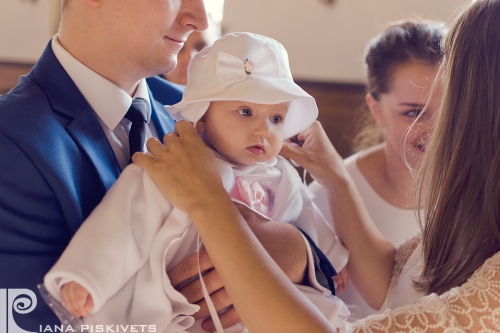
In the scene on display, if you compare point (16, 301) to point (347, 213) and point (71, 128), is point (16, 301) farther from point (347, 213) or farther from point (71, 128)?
point (347, 213)

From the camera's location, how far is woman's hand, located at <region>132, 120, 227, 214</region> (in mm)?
1547

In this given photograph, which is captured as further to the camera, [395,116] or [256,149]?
[395,116]

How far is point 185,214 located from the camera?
1563 mm

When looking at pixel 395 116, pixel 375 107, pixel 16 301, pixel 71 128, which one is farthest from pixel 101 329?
pixel 375 107

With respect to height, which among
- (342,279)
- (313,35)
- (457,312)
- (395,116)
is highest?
(457,312)

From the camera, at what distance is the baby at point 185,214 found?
1.45 m

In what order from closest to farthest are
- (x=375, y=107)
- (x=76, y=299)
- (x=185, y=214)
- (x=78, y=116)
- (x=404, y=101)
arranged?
(x=76, y=299)
(x=185, y=214)
(x=78, y=116)
(x=404, y=101)
(x=375, y=107)

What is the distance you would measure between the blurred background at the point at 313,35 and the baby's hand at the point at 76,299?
340cm

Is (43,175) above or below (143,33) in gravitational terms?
below

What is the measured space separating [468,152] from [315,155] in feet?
2.04

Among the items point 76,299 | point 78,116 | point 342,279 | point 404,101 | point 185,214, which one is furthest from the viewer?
point 404,101

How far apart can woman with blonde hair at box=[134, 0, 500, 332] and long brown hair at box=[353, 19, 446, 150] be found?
0.88 metres

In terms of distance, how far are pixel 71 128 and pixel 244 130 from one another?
0.43 m

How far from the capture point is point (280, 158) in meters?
1.98
